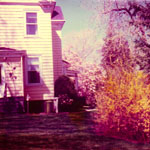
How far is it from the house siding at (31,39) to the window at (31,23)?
28 centimetres

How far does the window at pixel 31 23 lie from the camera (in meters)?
18.1

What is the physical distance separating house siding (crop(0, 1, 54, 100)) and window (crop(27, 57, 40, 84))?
0.31 meters

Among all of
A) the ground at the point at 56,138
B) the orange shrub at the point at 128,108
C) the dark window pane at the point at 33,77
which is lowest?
the ground at the point at 56,138

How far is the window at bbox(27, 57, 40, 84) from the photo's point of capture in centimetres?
1789

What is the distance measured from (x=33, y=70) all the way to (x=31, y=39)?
2.00 metres

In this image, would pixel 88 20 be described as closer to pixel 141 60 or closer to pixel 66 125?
pixel 141 60

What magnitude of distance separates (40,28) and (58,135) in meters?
10.4

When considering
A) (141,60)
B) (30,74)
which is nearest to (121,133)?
(141,60)

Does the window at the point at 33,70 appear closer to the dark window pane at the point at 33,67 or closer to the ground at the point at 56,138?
the dark window pane at the point at 33,67

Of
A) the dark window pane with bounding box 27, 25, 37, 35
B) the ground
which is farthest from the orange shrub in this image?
the dark window pane with bounding box 27, 25, 37, 35

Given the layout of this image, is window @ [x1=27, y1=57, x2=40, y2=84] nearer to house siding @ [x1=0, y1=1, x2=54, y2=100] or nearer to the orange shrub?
house siding @ [x1=0, y1=1, x2=54, y2=100]

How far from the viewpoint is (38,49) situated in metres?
18.0

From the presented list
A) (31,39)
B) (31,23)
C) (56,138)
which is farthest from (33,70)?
(56,138)

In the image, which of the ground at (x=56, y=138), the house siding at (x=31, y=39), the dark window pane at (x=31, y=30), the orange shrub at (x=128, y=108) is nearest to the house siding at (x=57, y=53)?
the house siding at (x=31, y=39)
